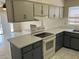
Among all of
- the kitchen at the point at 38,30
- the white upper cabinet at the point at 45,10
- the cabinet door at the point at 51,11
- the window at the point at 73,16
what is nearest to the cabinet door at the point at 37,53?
the kitchen at the point at 38,30

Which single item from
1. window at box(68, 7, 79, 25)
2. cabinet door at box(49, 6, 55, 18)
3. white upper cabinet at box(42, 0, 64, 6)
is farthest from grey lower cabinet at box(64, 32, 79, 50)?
white upper cabinet at box(42, 0, 64, 6)

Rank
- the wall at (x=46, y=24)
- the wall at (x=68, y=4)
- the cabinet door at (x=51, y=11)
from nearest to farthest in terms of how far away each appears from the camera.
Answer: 1. the wall at (x=46, y=24)
2. the cabinet door at (x=51, y=11)
3. the wall at (x=68, y=4)

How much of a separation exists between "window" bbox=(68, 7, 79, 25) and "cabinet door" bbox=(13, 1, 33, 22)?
266 cm

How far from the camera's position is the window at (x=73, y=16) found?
163 inches

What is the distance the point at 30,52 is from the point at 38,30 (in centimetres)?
126

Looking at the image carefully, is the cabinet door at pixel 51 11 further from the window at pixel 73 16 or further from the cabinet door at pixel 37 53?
the cabinet door at pixel 37 53

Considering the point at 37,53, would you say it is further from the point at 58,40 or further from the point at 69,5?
the point at 69,5

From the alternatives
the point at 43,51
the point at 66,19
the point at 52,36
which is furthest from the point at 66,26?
the point at 43,51

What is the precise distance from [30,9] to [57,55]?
6.84 ft

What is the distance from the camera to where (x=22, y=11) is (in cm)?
218

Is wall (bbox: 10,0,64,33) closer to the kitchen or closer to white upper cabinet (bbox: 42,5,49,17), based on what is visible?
the kitchen

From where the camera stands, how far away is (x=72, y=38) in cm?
361

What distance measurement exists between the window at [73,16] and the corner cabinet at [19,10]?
2.66 meters

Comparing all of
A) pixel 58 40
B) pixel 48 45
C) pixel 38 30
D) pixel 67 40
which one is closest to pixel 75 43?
pixel 67 40
